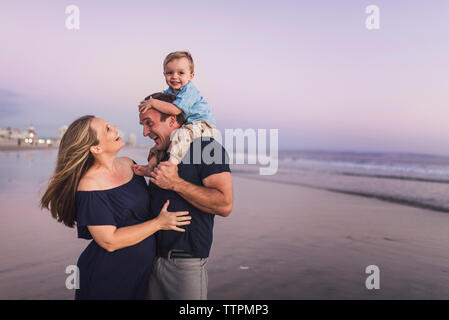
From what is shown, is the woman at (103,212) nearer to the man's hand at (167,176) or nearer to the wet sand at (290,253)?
the man's hand at (167,176)

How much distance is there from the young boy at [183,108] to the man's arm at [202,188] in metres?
0.14

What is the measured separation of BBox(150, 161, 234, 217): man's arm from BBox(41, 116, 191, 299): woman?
0.15 metres

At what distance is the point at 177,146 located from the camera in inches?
98.3

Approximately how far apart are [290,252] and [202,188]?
417 centimetres

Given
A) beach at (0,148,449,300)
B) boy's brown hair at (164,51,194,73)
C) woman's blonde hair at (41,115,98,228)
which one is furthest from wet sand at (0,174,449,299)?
boy's brown hair at (164,51,194,73)

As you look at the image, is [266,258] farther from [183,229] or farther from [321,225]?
[183,229]

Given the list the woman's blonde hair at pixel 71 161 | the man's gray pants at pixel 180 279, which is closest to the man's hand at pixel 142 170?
the woman's blonde hair at pixel 71 161

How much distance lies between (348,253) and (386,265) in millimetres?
688

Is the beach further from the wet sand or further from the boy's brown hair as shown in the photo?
the boy's brown hair

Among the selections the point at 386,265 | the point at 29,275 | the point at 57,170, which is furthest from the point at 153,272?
the point at 386,265

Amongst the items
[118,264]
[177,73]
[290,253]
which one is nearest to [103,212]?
[118,264]

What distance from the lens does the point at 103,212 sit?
7.79ft

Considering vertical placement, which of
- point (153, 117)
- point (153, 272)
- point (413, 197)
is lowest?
point (413, 197)

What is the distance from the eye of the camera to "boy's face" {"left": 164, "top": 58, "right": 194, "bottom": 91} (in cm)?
394
